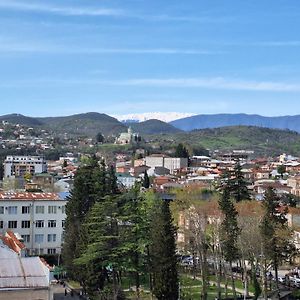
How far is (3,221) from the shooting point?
150 feet

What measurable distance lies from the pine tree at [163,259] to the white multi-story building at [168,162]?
4402 inches

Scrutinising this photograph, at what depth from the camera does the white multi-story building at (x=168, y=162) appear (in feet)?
487

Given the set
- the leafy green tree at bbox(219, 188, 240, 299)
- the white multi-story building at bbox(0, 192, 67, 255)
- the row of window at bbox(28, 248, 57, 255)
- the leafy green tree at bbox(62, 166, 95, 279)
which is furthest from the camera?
the row of window at bbox(28, 248, 57, 255)

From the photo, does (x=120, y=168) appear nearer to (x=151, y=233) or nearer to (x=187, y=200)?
(x=187, y=200)

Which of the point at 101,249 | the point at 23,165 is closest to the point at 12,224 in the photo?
the point at 101,249

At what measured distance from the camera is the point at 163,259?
31.0 m

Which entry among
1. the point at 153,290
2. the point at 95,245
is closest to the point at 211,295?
the point at 153,290

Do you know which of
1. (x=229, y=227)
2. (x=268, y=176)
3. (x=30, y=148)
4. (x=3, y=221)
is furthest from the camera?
(x=30, y=148)

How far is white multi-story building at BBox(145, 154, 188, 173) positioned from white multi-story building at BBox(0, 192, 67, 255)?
96795mm

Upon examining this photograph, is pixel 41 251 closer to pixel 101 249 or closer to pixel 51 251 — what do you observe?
pixel 51 251

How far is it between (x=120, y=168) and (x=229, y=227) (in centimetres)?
10457

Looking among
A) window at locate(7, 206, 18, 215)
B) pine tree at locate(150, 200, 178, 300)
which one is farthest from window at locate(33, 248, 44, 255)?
pine tree at locate(150, 200, 178, 300)

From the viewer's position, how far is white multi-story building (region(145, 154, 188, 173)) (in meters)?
148

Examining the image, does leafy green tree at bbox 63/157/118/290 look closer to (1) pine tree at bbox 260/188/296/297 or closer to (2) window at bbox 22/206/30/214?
(2) window at bbox 22/206/30/214
